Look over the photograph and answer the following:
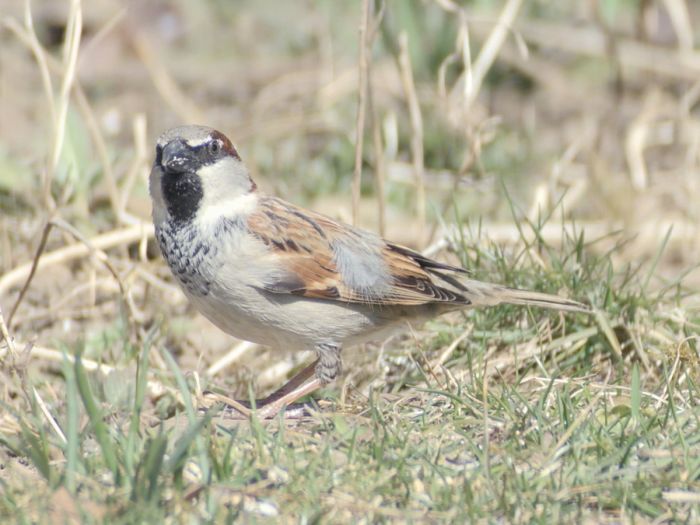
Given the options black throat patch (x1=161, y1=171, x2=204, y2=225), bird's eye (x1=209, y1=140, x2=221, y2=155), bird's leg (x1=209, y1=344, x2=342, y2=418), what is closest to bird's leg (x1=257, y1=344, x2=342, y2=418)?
bird's leg (x1=209, y1=344, x2=342, y2=418)

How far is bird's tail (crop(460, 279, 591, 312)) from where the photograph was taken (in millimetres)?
4367

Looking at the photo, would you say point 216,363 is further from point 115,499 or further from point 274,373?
point 115,499

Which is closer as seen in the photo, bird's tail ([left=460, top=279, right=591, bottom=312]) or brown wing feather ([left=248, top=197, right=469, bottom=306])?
brown wing feather ([left=248, top=197, right=469, bottom=306])

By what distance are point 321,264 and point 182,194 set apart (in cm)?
61

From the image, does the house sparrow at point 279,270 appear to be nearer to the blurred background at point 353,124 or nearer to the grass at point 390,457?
the grass at point 390,457

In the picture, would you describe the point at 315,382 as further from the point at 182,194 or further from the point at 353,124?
the point at 353,124

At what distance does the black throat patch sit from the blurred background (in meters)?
0.60

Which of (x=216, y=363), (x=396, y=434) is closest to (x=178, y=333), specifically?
(x=216, y=363)

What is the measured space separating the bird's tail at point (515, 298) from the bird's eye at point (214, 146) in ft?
3.77

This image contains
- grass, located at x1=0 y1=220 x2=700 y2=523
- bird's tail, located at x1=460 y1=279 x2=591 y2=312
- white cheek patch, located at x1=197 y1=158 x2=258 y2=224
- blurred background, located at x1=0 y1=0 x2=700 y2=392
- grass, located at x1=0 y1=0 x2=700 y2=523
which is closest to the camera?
grass, located at x1=0 y1=220 x2=700 y2=523

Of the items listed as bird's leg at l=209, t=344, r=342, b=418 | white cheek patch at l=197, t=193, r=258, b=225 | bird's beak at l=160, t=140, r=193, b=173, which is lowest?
bird's leg at l=209, t=344, r=342, b=418

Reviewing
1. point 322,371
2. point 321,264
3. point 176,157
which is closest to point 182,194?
point 176,157

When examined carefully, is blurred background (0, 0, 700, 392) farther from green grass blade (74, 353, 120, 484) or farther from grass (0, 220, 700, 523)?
green grass blade (74, 353, 120, 484)

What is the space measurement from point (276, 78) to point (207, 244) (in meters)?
4.80
